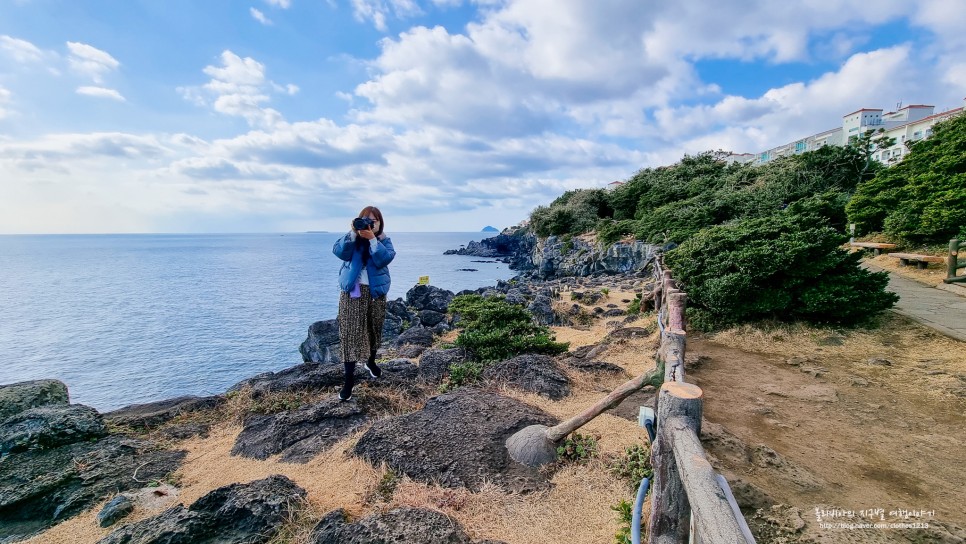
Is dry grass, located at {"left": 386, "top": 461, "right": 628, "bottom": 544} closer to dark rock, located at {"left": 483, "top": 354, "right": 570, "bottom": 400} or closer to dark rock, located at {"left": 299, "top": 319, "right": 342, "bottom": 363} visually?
dark rock, located at {"left": 483, "top": 354, "right": 570, "bottom": 400}

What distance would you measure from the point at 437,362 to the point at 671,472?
18.3 ft

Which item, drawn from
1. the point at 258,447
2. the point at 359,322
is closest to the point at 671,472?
the point at 359,322

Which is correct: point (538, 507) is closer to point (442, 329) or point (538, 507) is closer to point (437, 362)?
point (437, 362)

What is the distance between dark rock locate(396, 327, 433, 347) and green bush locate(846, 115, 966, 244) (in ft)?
54.2

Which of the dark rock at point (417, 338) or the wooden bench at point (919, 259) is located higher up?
the wooden bench at point (919, 259)

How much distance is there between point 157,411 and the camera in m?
6.86

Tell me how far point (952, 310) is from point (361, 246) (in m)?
11.3

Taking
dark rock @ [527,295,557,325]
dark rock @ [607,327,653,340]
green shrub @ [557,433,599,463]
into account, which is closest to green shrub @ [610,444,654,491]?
green shrub @ [557,433,599,463]

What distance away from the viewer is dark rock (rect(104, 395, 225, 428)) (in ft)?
20.8

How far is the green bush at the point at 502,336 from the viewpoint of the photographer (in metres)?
8.05

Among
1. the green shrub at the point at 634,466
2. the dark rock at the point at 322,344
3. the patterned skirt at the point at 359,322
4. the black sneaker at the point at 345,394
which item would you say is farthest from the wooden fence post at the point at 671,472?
the dark rock at the point at 322,344

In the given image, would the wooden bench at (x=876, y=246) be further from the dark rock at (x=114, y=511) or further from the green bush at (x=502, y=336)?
the dark rock at (x=114, y=511)

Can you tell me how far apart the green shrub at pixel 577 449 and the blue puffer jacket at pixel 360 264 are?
9.06ft

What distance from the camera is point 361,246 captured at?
4895mm
